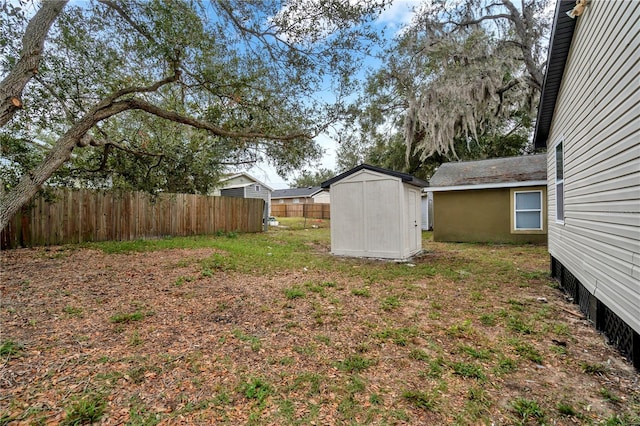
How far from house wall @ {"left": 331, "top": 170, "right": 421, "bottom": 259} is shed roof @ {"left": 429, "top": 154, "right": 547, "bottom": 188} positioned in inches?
136

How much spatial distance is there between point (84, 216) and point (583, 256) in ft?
33.4

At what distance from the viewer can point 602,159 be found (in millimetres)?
2791

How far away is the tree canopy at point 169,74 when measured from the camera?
4.10 metres

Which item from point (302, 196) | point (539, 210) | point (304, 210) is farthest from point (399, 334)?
point (302, 196)

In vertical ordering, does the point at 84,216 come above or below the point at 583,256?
above

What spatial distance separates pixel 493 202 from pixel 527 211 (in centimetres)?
96

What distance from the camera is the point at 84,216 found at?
7.62m

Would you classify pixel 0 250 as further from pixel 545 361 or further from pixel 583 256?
pixel 583 256

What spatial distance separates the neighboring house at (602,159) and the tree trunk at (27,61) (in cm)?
613

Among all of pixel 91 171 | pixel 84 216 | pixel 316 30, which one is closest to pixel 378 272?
pixel 316 30

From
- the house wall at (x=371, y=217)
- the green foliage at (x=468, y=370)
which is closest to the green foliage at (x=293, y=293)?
the green foliage at (x=468, y=370)

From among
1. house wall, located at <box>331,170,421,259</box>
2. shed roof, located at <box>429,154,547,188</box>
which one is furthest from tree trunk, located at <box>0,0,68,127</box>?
shed roof, located at <box>429,154,547,188</box>

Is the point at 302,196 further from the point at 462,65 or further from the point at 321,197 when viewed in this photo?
the point at 462,65

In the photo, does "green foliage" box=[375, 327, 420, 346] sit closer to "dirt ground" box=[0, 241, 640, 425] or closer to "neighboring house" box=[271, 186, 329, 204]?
"dirt ground" box=[0, 241, 640, 425]
